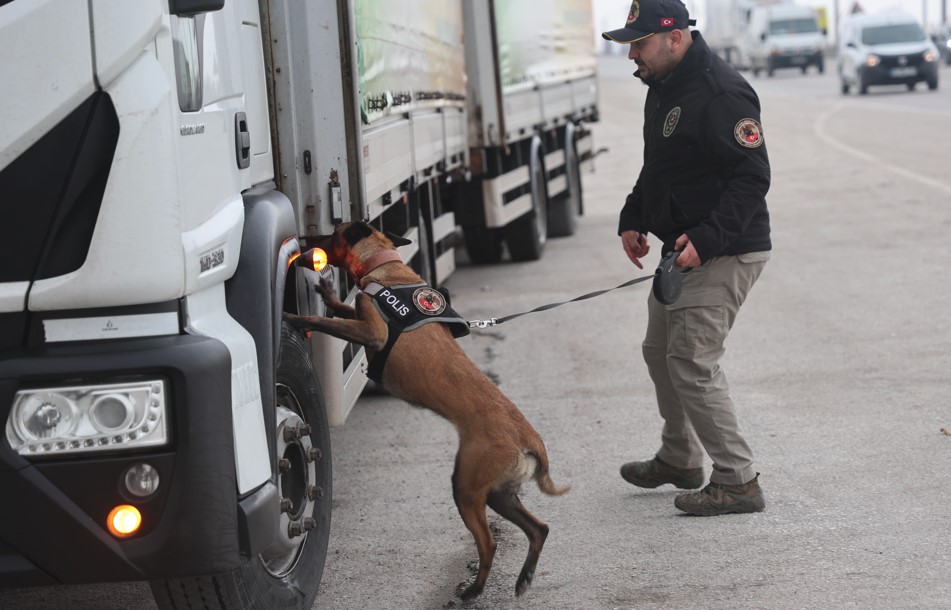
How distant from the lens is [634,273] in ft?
37.8

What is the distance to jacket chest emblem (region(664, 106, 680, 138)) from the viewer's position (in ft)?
16.4

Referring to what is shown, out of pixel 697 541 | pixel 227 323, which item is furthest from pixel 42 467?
pixel 697 541

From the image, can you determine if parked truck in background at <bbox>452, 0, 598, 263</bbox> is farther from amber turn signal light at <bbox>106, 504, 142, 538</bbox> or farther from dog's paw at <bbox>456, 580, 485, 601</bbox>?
amber turn signal light at <bbox>106, 504, 142, 538</bbox>

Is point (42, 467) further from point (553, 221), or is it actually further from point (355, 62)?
point (553, 221)

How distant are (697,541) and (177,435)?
248 cm

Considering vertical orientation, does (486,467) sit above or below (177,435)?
below

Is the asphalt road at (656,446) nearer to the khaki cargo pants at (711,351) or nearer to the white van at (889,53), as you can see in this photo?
the khaki cargo pants at (711,351)

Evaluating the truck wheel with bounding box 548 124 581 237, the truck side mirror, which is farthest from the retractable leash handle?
the truck wheel with bounding box 548 124 581 237

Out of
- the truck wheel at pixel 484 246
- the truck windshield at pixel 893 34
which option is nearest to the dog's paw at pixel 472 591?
the truck wheel at pixel 484 246

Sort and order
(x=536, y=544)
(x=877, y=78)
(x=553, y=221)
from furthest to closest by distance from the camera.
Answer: (x=877, y=78)
(x=553, y=221)
(x=536, y=544)

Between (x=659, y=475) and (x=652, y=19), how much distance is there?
193 centimetres

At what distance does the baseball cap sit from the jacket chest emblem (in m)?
0.31

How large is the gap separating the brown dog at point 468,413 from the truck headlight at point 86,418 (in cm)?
125

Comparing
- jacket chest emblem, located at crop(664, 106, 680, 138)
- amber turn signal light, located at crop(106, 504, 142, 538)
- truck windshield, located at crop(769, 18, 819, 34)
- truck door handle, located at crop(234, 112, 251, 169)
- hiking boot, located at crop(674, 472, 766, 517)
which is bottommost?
hiking boot, located at crop(674, 472, 766, 517)
